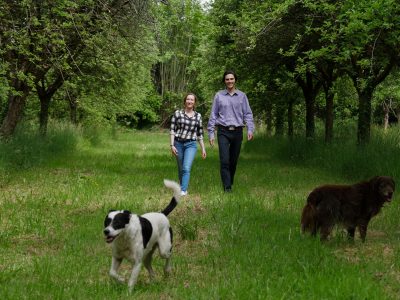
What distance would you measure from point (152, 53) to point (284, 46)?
427cm

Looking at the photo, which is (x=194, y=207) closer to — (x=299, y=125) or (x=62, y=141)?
(x=62, y=141)

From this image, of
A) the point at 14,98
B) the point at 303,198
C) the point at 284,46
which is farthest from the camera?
the point at 284,46

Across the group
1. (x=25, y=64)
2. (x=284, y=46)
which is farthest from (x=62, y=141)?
(x=284, y=46)

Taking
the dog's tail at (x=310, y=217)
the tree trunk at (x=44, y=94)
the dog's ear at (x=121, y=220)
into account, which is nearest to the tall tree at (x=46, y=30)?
the tree trunk at (x=44, y=94)

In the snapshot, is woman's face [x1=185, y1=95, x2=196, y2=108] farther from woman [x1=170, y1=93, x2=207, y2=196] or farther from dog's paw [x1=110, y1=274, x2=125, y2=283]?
dog's paw [x1=110, y1=274, x2=125, y2=283]

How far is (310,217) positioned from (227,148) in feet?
12.5

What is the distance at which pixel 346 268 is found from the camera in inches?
212

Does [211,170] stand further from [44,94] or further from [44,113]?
[44,113]

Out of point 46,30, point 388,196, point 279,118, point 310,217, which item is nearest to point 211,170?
point 46,30

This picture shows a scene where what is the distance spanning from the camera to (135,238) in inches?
192

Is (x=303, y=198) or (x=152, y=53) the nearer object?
(x=303, y=198)

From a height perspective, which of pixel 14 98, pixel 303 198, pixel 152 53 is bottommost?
pixel 303 198

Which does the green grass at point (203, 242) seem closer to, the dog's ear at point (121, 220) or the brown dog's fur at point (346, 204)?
the brown dog's fur at point (346, 204)

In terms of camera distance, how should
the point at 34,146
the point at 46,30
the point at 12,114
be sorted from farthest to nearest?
the point at 34,146, the point at 12,114, the point at 46,30
